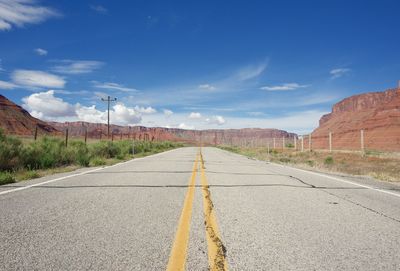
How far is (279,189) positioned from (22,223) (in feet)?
19.5

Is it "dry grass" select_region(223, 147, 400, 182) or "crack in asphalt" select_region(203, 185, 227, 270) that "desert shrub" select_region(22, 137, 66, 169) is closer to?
"crack in asphalt" select_region(203, 185, 227, 270)

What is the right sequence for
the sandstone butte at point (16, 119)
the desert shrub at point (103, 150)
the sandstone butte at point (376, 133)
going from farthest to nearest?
the sandstone butte at point (16, 119) < the sandstone butte at point (376, 133) < the desert shrub at point (103, 150)

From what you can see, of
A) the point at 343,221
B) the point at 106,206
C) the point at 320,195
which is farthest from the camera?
the point at 320,195

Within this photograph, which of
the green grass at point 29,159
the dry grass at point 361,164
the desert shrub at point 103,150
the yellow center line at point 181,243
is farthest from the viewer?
the desert shrub at point 103,150

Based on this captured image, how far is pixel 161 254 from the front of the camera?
3.23 meters

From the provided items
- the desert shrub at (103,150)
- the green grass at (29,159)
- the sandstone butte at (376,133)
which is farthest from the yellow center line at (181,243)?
the sandstone butte at (376,133)

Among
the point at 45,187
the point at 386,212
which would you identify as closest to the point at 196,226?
the point at 386,212

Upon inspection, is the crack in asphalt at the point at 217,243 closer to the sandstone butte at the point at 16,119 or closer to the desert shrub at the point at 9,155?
the desert shrub at the point at 9,155

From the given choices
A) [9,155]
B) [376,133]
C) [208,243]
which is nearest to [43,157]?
[9,155]

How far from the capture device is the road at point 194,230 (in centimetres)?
307

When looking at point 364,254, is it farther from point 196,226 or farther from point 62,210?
point 62,210

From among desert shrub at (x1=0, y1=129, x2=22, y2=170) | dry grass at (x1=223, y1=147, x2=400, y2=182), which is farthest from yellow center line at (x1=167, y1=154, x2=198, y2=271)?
dry grass at (x1=223, y1=147, x2=400, y2=182)

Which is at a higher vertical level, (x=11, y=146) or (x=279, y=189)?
(x=11, y=146)

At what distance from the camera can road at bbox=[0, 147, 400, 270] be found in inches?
121
